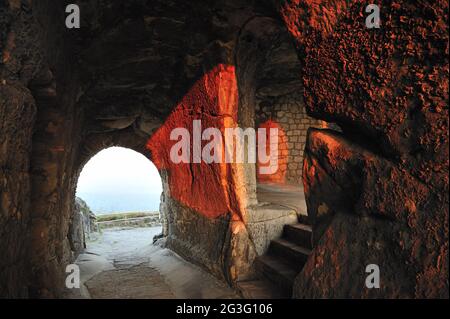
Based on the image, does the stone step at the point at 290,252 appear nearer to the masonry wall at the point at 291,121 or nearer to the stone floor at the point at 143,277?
the stone floor at the point at 143,277

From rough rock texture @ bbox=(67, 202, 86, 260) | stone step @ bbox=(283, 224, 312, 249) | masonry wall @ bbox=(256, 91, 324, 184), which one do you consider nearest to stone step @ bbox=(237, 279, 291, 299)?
stone step @ bbox=(283, 224, 312, 249)

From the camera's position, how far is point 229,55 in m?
3.82

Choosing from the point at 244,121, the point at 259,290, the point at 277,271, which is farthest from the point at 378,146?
the point at 244,121

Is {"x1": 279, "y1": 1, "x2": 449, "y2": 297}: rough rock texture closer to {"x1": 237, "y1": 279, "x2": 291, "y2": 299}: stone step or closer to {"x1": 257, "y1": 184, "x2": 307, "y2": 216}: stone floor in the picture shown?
{"x1": 237, "y1": 279, "x2": 291, "y2": 299}: stone step

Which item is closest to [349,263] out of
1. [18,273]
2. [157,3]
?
[18,273]

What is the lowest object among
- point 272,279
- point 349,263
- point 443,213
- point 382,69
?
point 272,279

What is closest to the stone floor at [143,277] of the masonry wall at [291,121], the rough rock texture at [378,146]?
the rough rock texture at [378,146]

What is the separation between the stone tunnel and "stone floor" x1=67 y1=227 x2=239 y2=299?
0.69ft

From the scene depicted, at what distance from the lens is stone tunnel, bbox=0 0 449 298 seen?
1.62 meters

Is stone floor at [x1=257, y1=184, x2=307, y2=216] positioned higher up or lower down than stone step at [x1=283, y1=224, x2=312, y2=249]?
higher up

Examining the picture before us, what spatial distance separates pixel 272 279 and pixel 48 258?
2368 mm

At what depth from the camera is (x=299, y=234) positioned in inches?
152

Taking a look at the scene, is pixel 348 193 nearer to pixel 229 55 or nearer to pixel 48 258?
pixel 229 55

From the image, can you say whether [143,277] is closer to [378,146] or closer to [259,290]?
[259,290]
